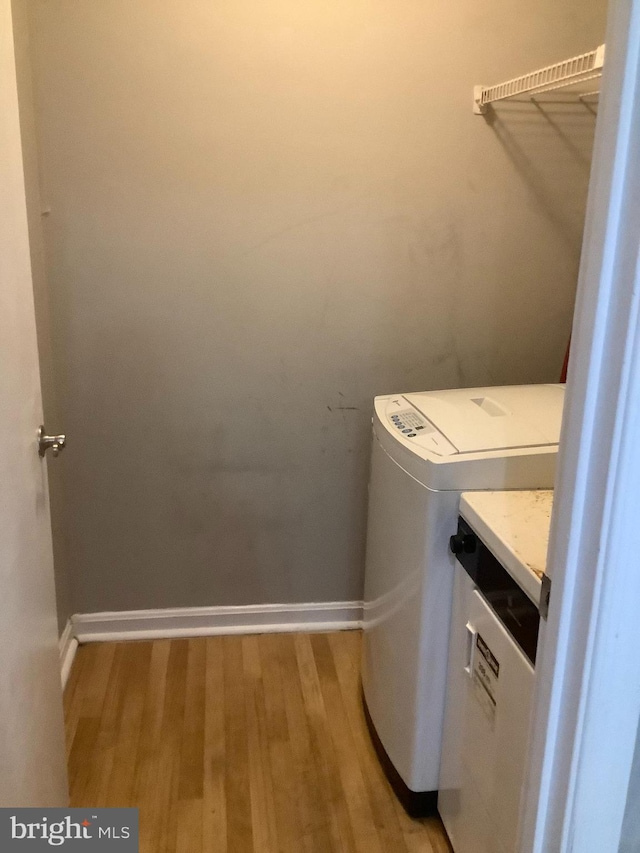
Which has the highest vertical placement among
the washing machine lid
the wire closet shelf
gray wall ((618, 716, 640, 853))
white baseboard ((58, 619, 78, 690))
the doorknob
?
the wire closet shelf

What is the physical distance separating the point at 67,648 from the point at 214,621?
473 millimetres

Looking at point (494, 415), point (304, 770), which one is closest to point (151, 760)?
point (304, 770)

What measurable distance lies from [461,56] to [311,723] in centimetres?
195

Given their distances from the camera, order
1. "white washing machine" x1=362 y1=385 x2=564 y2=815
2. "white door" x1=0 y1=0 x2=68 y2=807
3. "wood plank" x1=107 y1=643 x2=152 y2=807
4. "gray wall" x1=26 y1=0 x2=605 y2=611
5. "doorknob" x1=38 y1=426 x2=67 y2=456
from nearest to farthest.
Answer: "white door" x1=0 y1=0 x2=68 y2=807, "doorknob" x1=38 y1=426 x2=67 y2=456, "white washing machine" x1=362 y1=385 x2=564 y2=815, "wood plank" x1=107 y1=643 x2=152 y2=807, "gray wall" x1=26 y1=0 x2=605 y2=611

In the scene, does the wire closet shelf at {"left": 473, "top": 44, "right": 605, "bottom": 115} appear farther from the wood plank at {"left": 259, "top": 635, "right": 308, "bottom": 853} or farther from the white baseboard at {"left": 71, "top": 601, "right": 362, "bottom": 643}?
the wood plank at {"left": 259, "top": 635, "right": 308, "bottom": 853}

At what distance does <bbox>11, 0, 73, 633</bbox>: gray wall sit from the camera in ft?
6.33

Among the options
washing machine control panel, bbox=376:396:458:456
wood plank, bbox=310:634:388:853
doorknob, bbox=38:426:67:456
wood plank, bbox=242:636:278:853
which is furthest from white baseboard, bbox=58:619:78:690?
washing machine control panel, bbox=376:396:458:456

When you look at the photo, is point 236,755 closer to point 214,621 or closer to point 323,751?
point 323,751

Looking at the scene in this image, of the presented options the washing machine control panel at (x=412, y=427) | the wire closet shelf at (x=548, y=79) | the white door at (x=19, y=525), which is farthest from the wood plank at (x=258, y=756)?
the wire closet shelf at (x=548, y=79)

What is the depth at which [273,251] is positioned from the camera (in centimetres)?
220

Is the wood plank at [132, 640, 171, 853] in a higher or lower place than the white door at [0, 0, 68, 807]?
lower

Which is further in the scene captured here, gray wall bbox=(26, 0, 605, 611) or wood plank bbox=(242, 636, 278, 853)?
gray wall bbox=(26, 0, 605, 611)

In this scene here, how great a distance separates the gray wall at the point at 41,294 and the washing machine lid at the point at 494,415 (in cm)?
105

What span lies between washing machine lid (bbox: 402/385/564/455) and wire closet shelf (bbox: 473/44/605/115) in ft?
2.46
